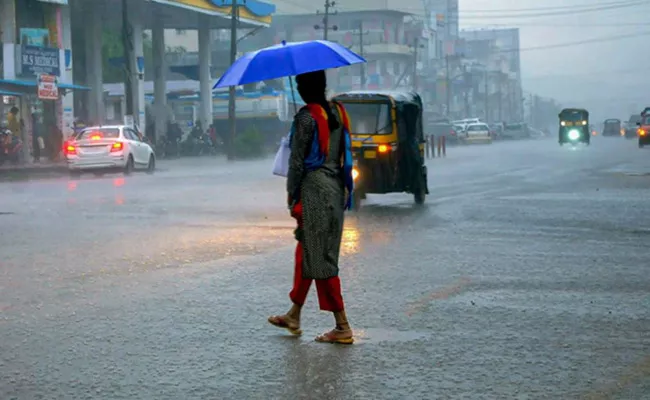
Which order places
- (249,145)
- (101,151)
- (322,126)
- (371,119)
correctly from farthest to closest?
(249,145) < (101,151) < (371,119) < (322,126)

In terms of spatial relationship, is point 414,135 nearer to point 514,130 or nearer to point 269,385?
point 269,385

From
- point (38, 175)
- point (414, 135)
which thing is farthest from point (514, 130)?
point (414, 135)

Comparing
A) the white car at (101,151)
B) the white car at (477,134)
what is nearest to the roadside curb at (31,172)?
the white car at (101,151)

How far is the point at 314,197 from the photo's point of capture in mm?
7215

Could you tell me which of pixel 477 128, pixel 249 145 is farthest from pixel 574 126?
pixel 249 145

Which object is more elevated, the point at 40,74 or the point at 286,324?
the point at 40,74

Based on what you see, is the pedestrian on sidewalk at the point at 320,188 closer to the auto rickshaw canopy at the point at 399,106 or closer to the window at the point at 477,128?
the auto rickshaw canopy at the point at 399,106

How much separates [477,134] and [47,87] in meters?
44.5

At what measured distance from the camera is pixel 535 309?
8.47 m

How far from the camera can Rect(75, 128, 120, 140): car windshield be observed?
107 feet

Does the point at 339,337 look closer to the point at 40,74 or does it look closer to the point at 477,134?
the point at 40,74

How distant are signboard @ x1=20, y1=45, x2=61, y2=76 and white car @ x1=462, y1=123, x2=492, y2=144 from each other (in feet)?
130

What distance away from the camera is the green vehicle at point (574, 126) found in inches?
2660

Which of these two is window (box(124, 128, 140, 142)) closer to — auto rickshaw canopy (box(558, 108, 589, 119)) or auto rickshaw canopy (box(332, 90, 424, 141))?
auto rickshaw canopy (box(332, 90, 424, 141))
